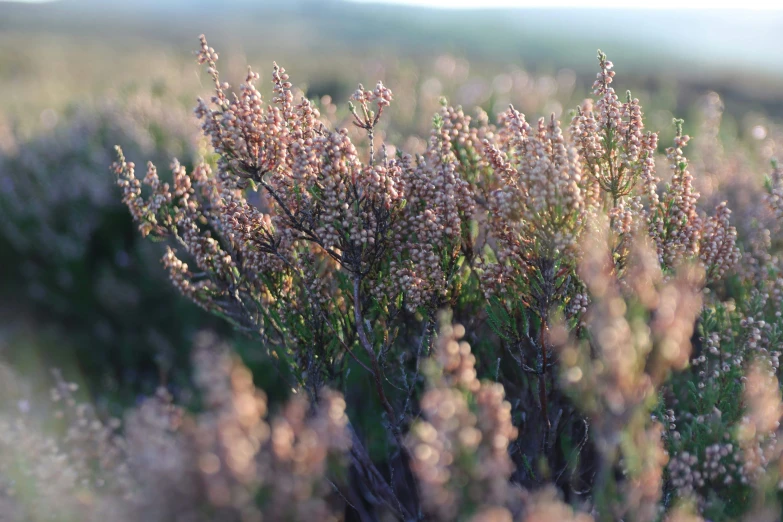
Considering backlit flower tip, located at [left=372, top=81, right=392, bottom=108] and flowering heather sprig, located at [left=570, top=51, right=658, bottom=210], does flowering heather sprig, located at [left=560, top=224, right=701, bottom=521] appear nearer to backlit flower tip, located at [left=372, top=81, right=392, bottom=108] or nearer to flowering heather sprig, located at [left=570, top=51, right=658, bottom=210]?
flowering heather sprig, located at [left=570, top=51, right=658, bottom=210]

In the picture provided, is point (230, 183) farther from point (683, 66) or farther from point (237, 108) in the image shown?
point (683, 66)

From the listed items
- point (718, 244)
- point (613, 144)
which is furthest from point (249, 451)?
point (718, 244)

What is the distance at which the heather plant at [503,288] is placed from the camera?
6.62ft

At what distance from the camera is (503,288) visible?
3.10 meters

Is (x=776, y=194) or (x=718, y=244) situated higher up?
(x=776, y=194)

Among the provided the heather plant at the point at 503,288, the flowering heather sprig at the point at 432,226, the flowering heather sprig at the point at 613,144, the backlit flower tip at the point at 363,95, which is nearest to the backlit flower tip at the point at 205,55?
the heather plant at the point at 503,288

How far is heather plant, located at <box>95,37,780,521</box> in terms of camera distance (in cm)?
202

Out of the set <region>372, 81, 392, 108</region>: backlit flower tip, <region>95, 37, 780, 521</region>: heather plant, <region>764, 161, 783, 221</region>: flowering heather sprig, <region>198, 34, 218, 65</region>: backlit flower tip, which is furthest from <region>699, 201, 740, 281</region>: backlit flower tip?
<region>198, 34, 218, 65</region>: backlit flower tip

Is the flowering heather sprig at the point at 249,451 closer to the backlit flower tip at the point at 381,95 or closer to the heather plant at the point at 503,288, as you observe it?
the heather plant at the point at 503,288

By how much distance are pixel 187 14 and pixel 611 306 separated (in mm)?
113462

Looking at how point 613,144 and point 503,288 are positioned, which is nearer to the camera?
point 613,144

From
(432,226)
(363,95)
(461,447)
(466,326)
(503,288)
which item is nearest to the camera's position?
(461,447)

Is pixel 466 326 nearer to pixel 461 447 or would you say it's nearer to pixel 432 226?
pixel 432 226

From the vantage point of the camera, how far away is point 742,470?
246cm
